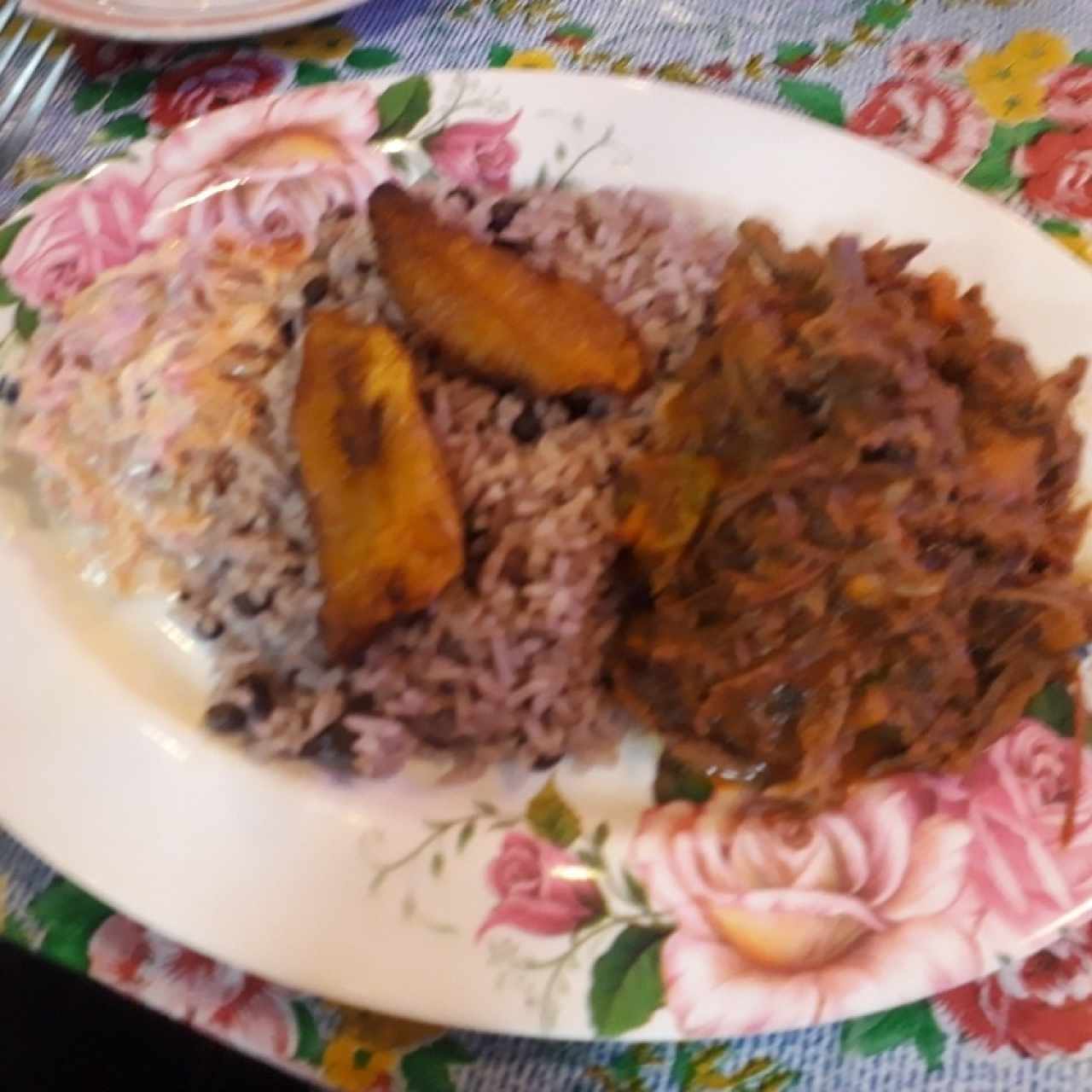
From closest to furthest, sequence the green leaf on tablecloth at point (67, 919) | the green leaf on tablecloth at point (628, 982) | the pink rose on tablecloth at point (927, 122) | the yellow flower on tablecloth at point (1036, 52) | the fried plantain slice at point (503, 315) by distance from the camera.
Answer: the green leaf on tablecloth at point (628, 982) → the green leaf on tablecloth at point (67, 919) → the fried plantain slice at point (503, 315) → the pink rose on tablecloth at point (927, 122) → the yellow flower on tablecloth at point (1036, 52)

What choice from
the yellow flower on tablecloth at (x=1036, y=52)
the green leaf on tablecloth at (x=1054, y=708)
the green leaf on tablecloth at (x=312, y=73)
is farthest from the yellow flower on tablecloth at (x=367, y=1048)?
the yellow flower on tablecloth at (x=1036, y=52)

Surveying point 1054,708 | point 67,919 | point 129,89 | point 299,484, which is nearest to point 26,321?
point 299,484

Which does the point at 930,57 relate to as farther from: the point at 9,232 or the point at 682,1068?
the point at 682,1068

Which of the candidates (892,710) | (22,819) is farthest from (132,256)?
(892,710)

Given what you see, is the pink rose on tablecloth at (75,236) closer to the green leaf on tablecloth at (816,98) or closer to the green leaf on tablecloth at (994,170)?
the green leaf on tablecloth at (816,98)

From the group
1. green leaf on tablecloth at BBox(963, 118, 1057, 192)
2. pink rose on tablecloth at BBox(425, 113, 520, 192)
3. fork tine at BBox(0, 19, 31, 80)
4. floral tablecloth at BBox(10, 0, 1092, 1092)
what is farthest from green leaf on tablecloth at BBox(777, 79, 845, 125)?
fork tine at BBox(0, 19, 31, 80)

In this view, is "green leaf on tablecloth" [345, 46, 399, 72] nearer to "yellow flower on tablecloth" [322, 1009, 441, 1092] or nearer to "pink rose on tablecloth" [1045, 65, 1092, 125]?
"pink rose on tablecloth" [1045, 65, 1092, 125]

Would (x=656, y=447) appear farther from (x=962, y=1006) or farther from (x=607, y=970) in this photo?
(x=962, y=1006)
